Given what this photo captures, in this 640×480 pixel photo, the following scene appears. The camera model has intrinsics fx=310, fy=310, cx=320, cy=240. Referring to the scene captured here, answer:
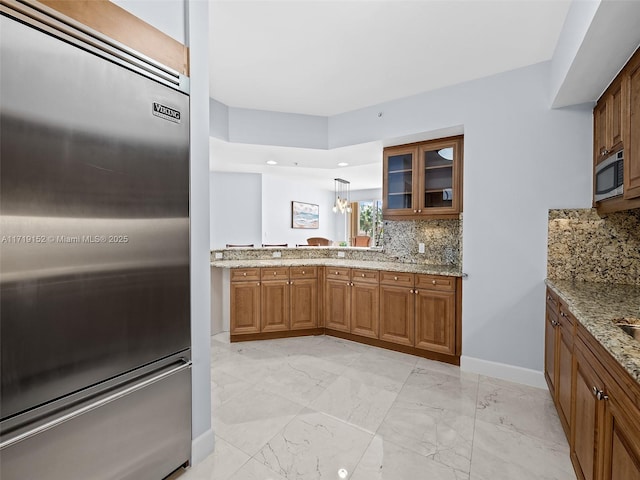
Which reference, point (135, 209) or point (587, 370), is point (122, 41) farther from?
point (587, 370)

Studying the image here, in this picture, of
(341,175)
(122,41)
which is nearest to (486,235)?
(122,41)

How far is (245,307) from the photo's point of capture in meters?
3.69

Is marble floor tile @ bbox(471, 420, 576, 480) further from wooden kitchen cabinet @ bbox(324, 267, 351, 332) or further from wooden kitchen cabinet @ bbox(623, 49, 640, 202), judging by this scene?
wooden kitchen cabinet @ bbox(324, 267, 351, 332)

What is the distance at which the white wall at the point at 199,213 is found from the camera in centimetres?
169

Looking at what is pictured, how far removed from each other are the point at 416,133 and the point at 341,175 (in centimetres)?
377

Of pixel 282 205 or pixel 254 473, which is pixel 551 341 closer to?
pixel 254 473

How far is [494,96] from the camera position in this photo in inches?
112

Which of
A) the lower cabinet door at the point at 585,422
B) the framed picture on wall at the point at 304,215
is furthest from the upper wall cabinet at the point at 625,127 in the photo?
the framed picture on wall at the point at 304,215

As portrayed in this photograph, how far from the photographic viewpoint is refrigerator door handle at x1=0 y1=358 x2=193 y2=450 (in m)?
1.08

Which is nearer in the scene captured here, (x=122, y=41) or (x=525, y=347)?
(x=122, y=41)

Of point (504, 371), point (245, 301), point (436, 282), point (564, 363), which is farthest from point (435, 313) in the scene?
point (245, 301)

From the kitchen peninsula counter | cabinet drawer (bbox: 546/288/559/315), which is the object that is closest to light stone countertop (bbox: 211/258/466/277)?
the kitchen peninsula counter

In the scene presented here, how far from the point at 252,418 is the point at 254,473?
51 centimetres

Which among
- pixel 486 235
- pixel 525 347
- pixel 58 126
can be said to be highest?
pixel 58 126
